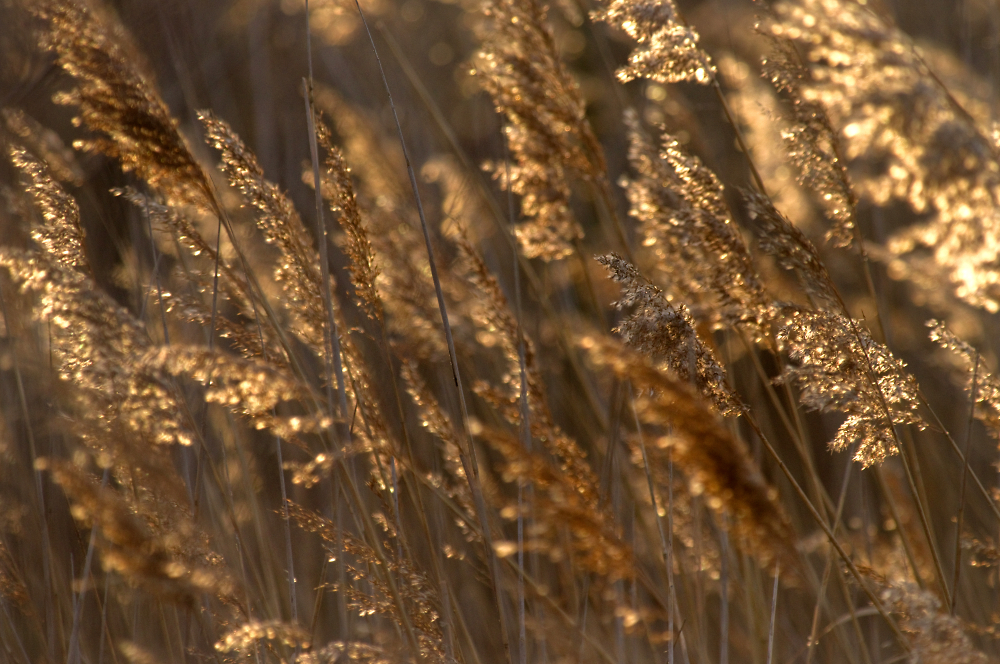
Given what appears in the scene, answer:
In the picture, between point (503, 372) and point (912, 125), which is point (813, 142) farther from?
point (503, 372)

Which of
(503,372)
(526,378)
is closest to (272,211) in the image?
(526,378)

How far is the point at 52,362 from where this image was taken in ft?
4.97

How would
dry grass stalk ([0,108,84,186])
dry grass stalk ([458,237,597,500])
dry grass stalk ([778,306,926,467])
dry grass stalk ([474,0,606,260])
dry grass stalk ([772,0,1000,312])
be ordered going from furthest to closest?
dry grass stalk ([0,108,84,186]) → dry grass stalk ([474,0,606,260]) → dry grass stalk ([458,237,597,500]) → dry grass stalk ([778,306,926,467]) → dry grass stalk ([772,0,1000,312])

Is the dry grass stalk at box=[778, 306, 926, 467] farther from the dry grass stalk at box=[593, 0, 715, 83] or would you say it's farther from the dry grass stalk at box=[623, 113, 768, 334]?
the dry grass stalk at box=[593, 0, 715, 83]

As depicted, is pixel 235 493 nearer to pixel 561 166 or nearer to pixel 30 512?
pixel 30 512

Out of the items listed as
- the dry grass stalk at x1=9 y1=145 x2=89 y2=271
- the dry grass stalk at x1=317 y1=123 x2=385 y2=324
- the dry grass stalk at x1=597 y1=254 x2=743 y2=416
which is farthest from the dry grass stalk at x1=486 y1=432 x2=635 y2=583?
the dry grass stalk at x1=9 y1=145 x2=89 y2=271

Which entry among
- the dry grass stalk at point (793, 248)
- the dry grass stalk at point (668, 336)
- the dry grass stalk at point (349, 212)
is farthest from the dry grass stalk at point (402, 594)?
the dry grass stalk at point (793, 248)

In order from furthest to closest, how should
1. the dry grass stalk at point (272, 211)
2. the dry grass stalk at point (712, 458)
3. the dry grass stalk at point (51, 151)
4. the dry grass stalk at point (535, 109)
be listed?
1. the dry grass stalk at point (51, 151)
2. the dry grass stalk at point (535, 109)
3. the dry grass stalk at point (272, 211)
4. the dry grass stalk at point (712, 458)

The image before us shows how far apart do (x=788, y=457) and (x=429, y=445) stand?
62.2 inches

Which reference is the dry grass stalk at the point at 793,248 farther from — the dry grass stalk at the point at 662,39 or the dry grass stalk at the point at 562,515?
the dry grass stalk at the point at 562,515

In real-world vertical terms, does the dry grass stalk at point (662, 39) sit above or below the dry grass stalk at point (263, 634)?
above

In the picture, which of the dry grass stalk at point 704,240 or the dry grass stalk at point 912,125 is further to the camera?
the dry grass stalk at point 704,240

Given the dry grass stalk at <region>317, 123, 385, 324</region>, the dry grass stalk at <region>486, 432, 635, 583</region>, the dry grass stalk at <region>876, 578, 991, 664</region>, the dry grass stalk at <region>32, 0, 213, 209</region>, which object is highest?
the dry grass stalk at <region>32, 0, 213, 209</region>

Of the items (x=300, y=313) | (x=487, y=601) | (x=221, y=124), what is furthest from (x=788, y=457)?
(x=221, y=124)
